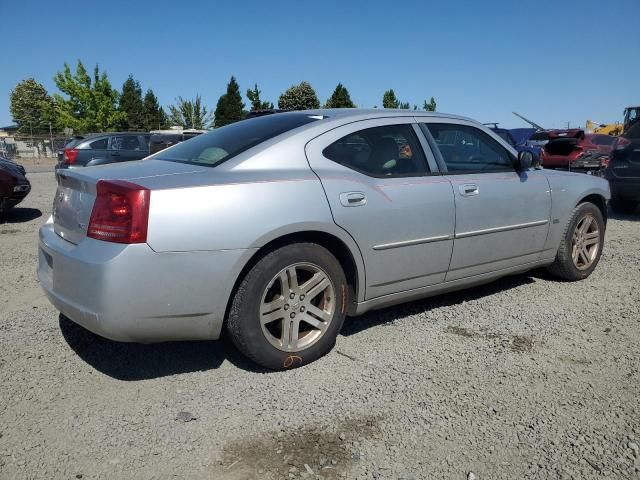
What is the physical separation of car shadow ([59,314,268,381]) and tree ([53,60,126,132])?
4452cm

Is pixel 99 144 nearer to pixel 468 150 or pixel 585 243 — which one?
pixel 468 150

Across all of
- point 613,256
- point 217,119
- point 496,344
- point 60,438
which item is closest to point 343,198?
point 496,344

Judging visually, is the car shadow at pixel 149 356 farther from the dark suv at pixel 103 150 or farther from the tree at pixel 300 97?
the tree at pixel 300 97

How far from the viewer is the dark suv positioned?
1340 cm

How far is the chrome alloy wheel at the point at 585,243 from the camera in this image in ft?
15.8

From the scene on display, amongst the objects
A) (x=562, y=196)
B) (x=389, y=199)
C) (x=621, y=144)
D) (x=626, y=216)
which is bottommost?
(x=626, y=216)

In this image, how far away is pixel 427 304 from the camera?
14.1 ft

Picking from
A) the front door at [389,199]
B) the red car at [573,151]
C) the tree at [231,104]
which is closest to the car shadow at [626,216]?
the red car at [573,151]

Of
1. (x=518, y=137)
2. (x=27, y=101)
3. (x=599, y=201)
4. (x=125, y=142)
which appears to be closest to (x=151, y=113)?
(x=27, y=101)

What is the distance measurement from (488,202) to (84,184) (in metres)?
2.72

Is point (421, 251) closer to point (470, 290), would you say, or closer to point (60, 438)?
point (470, 290)

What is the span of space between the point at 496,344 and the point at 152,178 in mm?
2376

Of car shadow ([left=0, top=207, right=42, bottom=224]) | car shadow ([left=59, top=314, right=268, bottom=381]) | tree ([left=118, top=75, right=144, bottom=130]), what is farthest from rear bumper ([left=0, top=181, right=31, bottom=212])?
tree ([left=118, top=75, right=144, bottom=130])

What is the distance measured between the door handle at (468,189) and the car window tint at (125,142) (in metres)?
12.4
